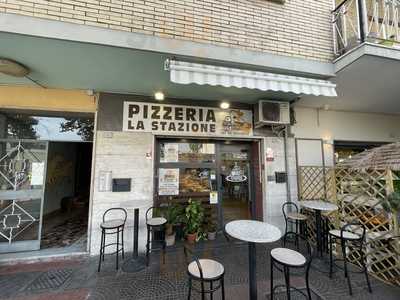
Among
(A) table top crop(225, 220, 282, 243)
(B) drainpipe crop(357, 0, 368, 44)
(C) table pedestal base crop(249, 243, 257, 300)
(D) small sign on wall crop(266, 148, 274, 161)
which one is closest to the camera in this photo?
(A) table top crop(225, 220, 282, 243)

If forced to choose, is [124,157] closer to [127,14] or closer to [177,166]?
[177,166]

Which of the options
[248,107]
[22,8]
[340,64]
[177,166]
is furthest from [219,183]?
[22,8]

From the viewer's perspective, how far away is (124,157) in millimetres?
4410

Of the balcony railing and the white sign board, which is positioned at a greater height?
the balcony railing

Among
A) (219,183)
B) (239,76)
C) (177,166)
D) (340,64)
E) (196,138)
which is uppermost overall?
(340,64)

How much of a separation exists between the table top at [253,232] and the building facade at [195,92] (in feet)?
6.76

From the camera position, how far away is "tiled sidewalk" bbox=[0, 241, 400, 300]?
2914 millimetres

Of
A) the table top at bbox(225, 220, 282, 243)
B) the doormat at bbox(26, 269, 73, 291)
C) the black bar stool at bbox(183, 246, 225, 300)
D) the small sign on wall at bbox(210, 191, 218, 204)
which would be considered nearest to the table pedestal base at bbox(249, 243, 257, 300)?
the table top at bbox(225, 220, 282, 243)

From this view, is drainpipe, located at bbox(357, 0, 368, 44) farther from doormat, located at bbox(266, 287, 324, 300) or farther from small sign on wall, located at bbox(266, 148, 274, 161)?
doormat, located at bbox(266, 287, 324, 300)

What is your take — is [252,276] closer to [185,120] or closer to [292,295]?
[292,295]

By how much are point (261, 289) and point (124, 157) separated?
3524mm

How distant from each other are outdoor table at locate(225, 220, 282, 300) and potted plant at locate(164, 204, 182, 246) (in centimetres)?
236

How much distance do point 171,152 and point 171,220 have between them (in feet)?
5.30

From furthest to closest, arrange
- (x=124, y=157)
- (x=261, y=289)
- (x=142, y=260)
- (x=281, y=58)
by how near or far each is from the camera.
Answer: (x=124, y=157)
(x=142, y=260)
(x=281, y=58)
(x=261, y=289)
